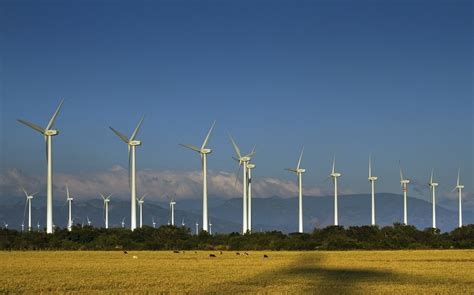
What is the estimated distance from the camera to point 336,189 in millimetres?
169500

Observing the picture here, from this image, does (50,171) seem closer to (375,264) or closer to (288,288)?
(375,264)

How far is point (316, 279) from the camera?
2269 inches

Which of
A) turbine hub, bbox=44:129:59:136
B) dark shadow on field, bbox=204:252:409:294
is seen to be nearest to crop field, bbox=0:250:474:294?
dark shadow on field, bbox=204:252:409:294

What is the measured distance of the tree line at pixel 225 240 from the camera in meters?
128

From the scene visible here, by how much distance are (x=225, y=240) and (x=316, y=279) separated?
8228cm

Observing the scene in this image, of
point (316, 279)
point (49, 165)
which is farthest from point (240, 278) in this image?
point (49, 165)

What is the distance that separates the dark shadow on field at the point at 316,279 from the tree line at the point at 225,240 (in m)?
56.3

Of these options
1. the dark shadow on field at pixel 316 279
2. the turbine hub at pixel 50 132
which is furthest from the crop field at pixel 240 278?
the turbine hub at pixel 50 132

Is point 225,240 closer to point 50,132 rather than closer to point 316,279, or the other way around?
point 50,132

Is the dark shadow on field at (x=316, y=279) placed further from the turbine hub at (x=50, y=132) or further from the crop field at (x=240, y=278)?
the turbine hub at (x=50, y=132)

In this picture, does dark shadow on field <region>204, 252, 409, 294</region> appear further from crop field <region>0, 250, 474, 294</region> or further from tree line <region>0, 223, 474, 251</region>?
tree line <region>0, 223, 474, 251</region>

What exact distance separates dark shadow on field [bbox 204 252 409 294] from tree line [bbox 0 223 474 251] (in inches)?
2217

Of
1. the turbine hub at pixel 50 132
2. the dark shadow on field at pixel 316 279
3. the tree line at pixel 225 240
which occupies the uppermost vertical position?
the turbine hub at pixel 50 132

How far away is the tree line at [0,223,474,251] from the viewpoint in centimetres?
12838
